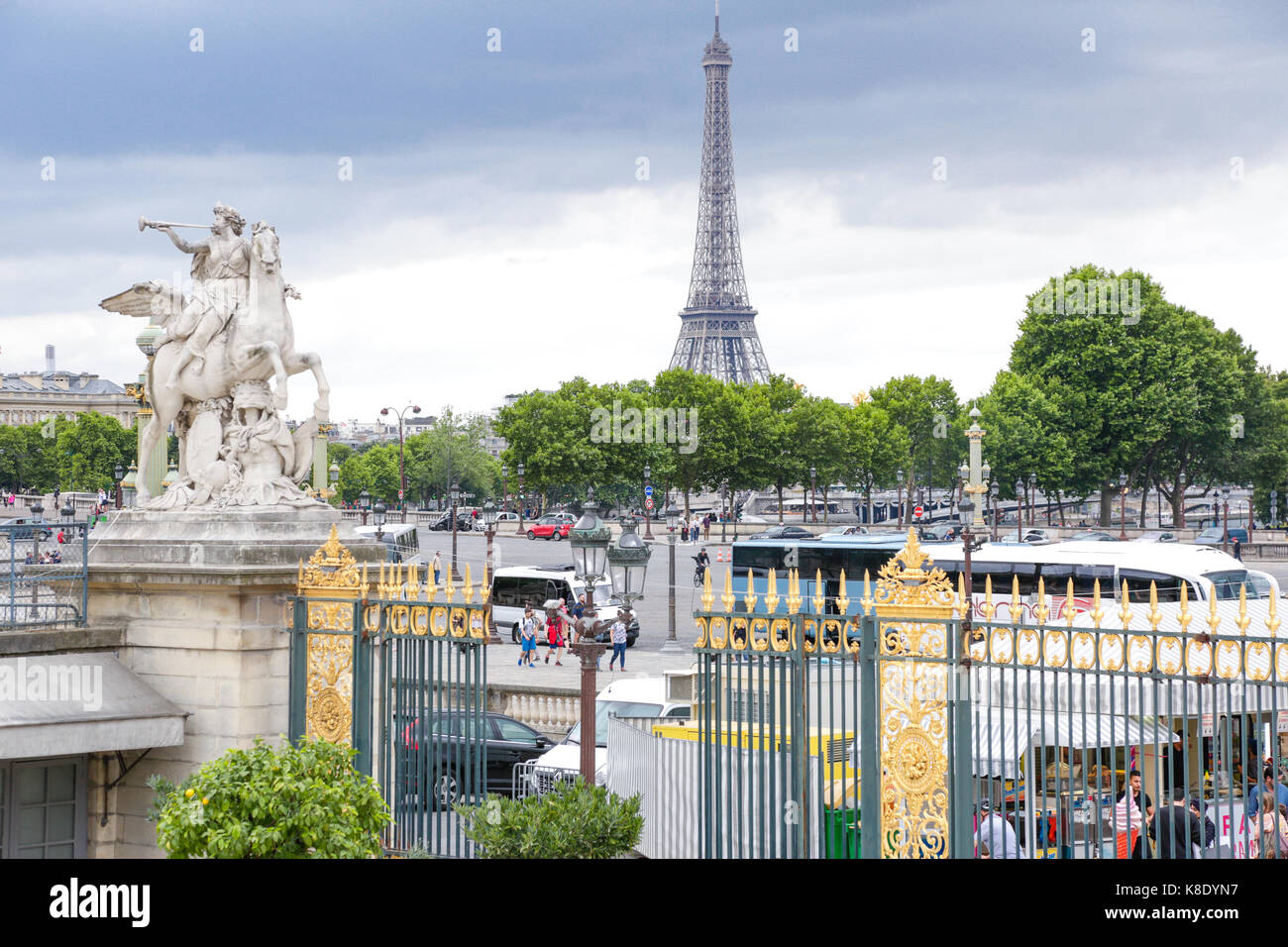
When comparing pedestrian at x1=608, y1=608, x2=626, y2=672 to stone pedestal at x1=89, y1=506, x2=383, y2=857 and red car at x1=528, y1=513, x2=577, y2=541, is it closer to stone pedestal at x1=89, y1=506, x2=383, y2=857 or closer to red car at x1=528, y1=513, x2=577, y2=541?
stone pedestal at x1=89, y1=506, x2=383, y2=857

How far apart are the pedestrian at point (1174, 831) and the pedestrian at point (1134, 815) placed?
0.10m

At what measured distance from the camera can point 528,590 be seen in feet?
121

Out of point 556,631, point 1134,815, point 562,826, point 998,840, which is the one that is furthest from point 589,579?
point 556,631

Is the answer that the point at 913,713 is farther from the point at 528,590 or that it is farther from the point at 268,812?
the point at 528,590

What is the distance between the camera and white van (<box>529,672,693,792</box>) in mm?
16344

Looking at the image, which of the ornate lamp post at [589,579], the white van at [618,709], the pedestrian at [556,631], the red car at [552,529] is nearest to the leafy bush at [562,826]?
the ornate lamp post at [589,579]

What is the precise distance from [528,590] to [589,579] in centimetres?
2454

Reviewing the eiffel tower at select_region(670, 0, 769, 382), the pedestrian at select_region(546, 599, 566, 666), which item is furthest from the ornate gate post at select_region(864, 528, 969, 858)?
the eiffel tower at select_region(670, 0, 769, 382)

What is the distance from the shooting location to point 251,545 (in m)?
10.5

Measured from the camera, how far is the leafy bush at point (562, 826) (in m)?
8.81
